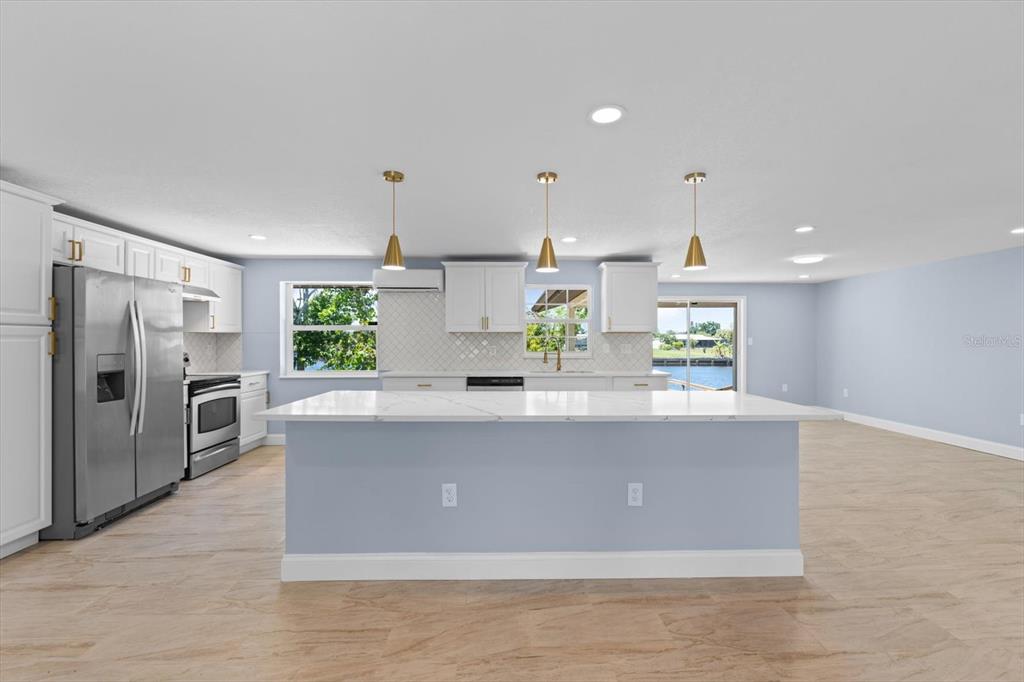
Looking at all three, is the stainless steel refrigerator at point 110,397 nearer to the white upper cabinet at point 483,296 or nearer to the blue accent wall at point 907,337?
the blue accent wall at point 907,337

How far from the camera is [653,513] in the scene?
257cm

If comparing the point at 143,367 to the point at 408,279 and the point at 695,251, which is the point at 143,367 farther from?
the point at 695,251

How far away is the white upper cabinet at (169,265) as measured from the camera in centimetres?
436

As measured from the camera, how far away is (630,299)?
18.2ft

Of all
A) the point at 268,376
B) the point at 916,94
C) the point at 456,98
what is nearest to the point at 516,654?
the point at 456,98

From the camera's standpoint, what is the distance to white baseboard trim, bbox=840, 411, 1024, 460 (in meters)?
5.09

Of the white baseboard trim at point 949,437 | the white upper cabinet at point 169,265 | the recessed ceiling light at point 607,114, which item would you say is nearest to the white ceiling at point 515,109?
the recessed ceiling light at point 607,114

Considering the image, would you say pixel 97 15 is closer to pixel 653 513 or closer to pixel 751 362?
pixel 653 513

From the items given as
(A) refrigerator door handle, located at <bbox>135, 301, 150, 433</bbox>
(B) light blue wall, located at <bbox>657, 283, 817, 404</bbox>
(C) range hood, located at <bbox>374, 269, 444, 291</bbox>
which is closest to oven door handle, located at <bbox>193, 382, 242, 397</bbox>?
(A) refrigerator door handle, located at <bbox>135, 301, 150, 433</bbox>

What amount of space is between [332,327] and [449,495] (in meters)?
4.09

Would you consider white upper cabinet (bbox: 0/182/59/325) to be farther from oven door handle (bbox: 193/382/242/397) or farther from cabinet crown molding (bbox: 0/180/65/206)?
oven door handle (bbox: 193/382/242/397)

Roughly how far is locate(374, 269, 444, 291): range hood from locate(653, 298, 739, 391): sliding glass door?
450cm

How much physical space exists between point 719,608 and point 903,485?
9.96 feet

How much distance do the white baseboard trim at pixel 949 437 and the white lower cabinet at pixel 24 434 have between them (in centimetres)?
763
